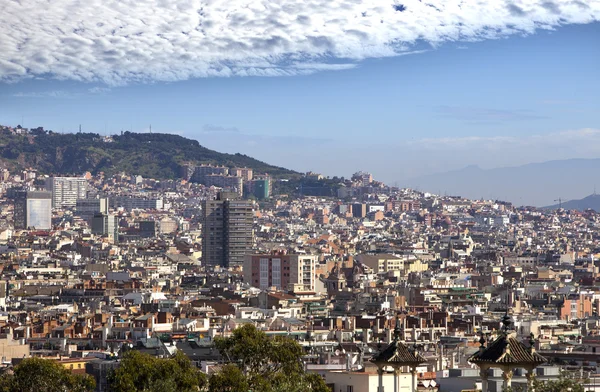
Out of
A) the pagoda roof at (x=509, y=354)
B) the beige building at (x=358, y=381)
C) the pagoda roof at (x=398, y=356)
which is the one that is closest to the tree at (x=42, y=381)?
the beige building at (x=358, y=381)

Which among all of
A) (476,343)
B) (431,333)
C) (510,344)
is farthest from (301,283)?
(510,344)

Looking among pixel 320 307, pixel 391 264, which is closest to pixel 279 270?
pixel 320 307

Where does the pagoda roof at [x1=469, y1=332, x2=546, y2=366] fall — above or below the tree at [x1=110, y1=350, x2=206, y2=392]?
above

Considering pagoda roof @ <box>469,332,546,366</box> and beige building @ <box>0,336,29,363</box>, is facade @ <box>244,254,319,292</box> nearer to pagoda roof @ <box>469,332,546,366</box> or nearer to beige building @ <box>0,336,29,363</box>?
beige building @ <box>0,336,29,363</box>

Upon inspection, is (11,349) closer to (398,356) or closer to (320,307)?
(320,307)

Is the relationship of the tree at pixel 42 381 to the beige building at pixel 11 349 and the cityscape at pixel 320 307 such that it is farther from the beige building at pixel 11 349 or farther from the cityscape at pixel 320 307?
the beige building at pixel 11 349

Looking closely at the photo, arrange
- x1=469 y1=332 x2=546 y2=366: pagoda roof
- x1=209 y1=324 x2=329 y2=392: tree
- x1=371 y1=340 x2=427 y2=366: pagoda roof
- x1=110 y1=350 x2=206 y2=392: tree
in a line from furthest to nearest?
x1=110 y1=350 x2=206 y2=392: tree
x1=209 y1=324 x2=329 y2=392: tree
x1=371 y1=340 x2=427 y2=366: pagoda roof
x1=469 y1=332 x2=546 y2=366: pagoda roof

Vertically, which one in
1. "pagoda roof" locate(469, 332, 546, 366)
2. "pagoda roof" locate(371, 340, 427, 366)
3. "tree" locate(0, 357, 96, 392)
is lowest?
"tree" locate(0, 357, 96, 392)

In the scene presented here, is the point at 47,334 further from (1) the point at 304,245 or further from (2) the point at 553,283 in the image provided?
(1) the point at 304,245

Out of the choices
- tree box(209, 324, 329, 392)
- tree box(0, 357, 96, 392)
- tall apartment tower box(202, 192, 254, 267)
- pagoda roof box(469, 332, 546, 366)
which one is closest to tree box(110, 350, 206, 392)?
tree box(209, 324, 329, 392)
